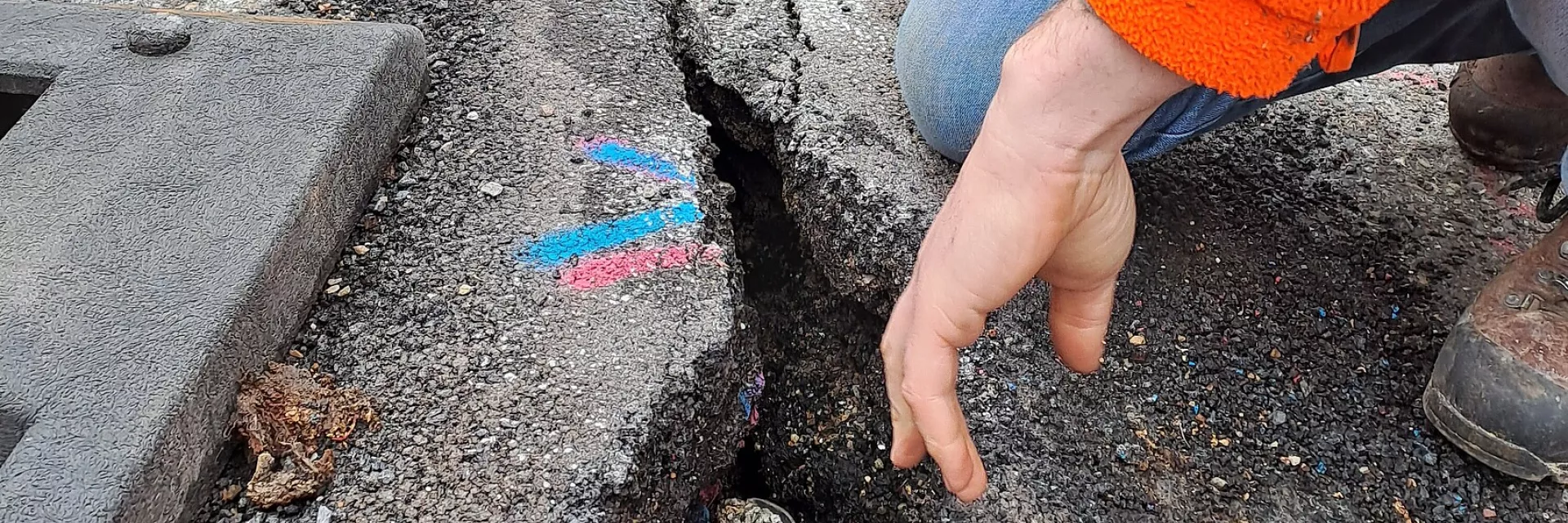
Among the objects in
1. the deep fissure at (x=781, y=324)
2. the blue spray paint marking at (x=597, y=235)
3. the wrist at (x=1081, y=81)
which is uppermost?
the wrist at (x=1081, y=81)

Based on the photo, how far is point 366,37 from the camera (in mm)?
1448

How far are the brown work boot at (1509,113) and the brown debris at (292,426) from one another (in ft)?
5.46

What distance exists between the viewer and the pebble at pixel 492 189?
138 cm

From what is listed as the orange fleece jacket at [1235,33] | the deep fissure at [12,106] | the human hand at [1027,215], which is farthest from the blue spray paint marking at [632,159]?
the deep fissure at [12,106]

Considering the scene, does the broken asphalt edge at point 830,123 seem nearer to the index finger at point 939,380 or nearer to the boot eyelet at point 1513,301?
the index finger at point 939,380

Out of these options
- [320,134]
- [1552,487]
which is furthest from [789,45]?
[1552,487]

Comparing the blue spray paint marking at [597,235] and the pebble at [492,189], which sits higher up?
the pebble at [492,189]

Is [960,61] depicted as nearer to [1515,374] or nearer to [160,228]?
[1515,374]

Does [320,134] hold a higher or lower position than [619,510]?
higher

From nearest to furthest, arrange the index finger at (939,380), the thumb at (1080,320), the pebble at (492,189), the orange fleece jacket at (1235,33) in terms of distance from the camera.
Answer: the orange fleece jacket at (1235,33) → the index finger at (939,380) → the thumb at (1080,320) → the pebble at (492,189)

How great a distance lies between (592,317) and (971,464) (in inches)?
19.2

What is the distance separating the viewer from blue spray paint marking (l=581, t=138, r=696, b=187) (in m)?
1.41

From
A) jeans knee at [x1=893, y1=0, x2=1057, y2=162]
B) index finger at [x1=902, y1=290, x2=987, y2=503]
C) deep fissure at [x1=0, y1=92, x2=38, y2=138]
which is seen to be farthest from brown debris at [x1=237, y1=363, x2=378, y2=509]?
jeans knee at [x1=893, y1=0, x2=1057, y2=162]

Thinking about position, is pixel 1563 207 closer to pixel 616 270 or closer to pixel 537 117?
pixel 616 270
